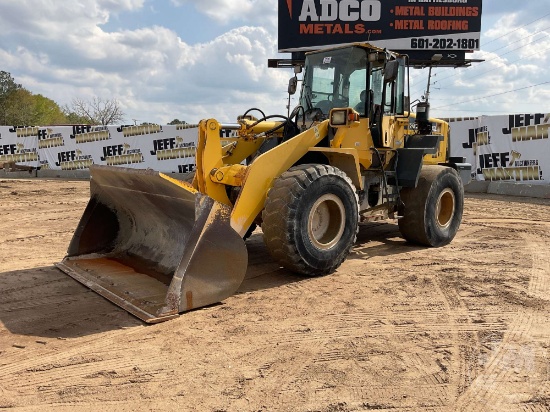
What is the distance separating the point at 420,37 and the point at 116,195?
17.0m

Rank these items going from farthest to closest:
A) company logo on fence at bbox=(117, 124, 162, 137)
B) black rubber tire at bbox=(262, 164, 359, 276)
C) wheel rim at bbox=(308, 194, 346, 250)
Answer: company logo on fence at bbox=(117, 124, 162, 137) → wheel rim at bbox=(308, 194, 346, 250) → black rubber tire at bbox=(262, 164, 359, 276)

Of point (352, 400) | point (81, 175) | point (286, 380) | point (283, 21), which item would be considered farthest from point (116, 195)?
point (283, 21)

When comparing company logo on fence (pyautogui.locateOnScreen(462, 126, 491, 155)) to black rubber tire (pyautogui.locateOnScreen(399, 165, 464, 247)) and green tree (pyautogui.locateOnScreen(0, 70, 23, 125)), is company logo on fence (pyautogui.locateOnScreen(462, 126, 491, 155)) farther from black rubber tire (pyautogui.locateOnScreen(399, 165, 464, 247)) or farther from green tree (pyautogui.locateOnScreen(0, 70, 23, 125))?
green tree (pyautogui.locateOnScreen(0, 70, 23, 125))

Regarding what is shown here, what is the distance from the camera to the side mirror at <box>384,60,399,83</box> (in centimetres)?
591

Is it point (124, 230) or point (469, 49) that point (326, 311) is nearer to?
point (124, 230)

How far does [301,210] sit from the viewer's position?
16.3 ft

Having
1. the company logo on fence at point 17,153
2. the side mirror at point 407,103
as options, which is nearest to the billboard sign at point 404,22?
the company logo on fence at point 17,153

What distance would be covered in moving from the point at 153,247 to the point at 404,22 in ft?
56.4

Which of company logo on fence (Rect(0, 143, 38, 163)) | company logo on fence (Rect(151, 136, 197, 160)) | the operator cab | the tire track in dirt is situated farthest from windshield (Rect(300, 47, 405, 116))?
company logo on fence (Rect(0, 143, 38, 163))

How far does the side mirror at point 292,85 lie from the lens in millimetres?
6996

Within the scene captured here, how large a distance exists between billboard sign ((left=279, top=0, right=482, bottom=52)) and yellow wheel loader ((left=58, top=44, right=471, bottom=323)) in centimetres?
1315

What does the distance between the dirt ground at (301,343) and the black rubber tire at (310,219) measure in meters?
0.29

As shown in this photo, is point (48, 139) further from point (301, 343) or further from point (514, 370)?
point (514, 370)

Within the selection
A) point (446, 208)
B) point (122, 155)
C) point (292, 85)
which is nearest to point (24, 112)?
point (122, 155)
